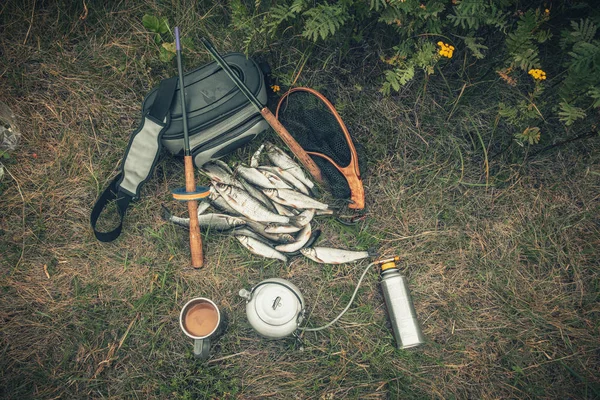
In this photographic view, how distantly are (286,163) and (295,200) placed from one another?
0.38 meters

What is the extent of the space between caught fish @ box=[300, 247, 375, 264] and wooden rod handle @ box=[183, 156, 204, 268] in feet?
3.00

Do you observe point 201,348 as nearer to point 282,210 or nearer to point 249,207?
point 249,207

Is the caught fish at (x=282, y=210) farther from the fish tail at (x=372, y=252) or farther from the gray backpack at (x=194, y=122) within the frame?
the fish tail at (x=372, y=252)

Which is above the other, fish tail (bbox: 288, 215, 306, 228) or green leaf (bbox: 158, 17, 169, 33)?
green leaf (bbox: 158, 17, 169, 33)

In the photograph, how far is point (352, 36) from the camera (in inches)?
133

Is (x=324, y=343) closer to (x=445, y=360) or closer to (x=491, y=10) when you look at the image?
(x=445, y=360)

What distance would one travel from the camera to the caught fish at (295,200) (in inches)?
135

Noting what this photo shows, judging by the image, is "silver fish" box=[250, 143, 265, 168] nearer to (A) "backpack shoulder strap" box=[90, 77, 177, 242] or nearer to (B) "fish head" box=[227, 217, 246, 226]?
(B) "fish head" box=[227, 217, 246, 226]

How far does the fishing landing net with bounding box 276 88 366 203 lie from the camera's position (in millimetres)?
3361

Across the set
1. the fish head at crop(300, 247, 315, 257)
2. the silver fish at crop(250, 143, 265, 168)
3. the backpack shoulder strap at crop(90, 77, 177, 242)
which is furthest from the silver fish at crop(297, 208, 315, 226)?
the backpack shoulder strap at crop(90, 77, 177, 242)

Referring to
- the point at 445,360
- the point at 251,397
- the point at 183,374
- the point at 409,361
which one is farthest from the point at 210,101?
the point at 445,360

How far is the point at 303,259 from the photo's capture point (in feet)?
11.4

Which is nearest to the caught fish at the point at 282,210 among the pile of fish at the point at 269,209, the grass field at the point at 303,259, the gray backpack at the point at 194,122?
the pile of fish at the point at 269,209

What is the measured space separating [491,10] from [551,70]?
1.00 m
